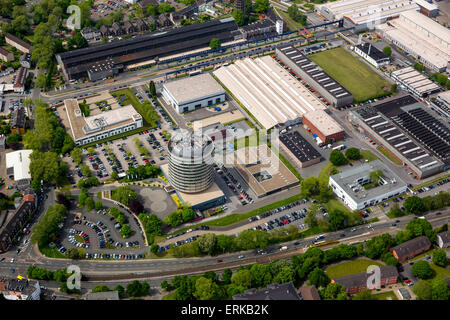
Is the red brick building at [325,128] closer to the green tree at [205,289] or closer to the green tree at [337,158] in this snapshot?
the green tree at [337,158]

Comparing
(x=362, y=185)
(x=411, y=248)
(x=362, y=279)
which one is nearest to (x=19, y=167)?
(x=362, y=185)

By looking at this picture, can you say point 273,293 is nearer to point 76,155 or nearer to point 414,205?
point 414,205

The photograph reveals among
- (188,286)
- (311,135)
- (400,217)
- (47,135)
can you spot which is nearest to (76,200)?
(47,135)

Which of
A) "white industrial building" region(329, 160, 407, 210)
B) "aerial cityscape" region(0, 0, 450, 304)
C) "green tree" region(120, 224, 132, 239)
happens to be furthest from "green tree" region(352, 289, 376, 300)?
"green tree" region(120, 224, 132, 239)

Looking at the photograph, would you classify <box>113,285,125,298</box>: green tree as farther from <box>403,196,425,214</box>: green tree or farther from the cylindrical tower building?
<box>403,196,425,214</box>: green tree

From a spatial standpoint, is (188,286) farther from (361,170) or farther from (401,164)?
(401,164)

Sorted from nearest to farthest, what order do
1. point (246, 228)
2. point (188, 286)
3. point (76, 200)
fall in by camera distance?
point (188, 286)
point (246, 228)
point (76, 200)

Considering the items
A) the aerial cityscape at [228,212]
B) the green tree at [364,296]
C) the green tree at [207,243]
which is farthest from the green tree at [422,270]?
the green tree at [207,243]
